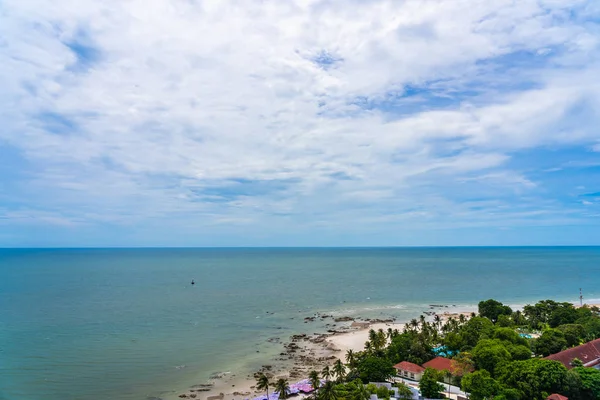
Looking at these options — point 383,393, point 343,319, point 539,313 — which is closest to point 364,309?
point 343,319

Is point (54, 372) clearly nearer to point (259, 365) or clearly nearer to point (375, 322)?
point (259, 365)

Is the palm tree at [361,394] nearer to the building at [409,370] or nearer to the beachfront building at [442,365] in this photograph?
the building at [409,370]

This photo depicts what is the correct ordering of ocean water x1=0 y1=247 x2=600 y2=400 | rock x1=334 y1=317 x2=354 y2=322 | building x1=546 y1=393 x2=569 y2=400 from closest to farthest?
1. building x1=546 y1=393 x2=569 y2=400
2. ocean water x1=0 y1=247 x2=600 y2=400
3. rock x1=334 y1=317 x2=354 y2=322

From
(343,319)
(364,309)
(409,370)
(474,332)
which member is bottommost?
(343,319)

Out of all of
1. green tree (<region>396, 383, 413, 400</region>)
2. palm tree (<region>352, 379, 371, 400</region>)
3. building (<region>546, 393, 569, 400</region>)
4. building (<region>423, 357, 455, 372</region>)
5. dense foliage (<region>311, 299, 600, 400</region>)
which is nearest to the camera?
building (<region>546, 393, 569, 400</region>)

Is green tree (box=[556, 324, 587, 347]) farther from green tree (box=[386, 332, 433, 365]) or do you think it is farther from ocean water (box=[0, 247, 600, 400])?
ocean water (box=[0, 247, 600, 400])

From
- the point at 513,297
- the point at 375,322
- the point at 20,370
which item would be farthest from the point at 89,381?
the point at 513,297

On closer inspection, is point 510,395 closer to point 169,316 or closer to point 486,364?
point 486,364

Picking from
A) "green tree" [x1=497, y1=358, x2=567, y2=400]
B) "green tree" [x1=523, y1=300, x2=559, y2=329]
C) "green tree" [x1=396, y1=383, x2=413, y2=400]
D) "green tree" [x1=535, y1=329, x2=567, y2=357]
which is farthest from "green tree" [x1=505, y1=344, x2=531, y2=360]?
"green tree" [x1=523, y1=300, x2=559, y2=329]
